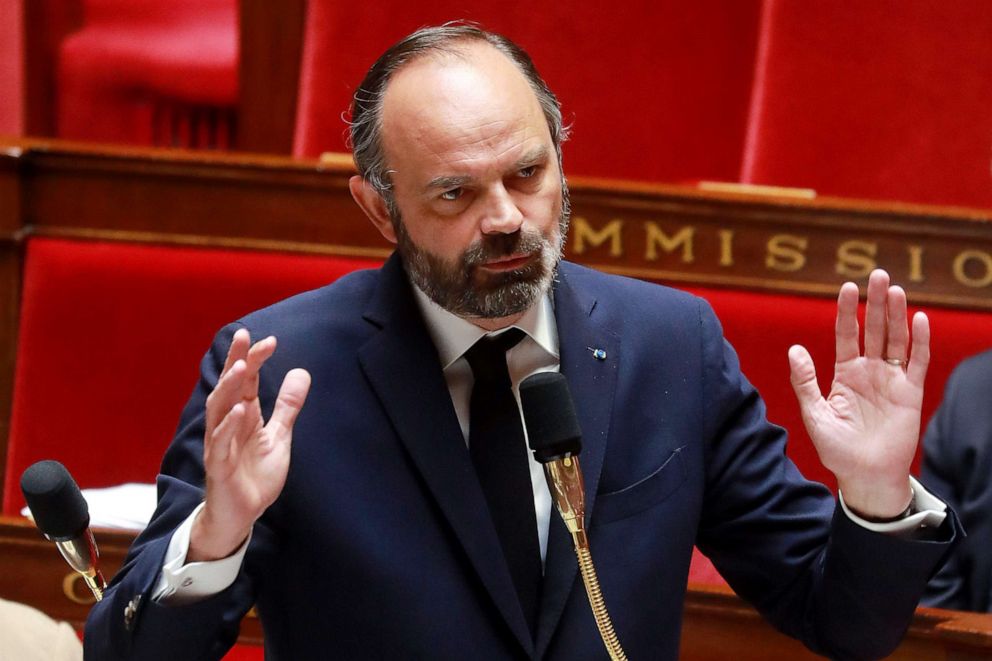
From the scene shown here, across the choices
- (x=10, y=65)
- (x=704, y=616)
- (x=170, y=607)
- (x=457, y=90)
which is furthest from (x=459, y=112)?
(x=10, y=65)

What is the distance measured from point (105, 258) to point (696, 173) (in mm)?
563

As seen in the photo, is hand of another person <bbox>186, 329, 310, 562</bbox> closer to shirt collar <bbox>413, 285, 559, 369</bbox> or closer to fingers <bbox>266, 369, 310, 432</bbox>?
fingers <bbox>266, 369, 310, 432</bbox>

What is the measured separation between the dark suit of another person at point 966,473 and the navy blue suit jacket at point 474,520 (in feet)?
1.17

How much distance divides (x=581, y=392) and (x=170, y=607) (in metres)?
0.20

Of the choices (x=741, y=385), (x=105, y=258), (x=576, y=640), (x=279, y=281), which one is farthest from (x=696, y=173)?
(x=576, y=640)

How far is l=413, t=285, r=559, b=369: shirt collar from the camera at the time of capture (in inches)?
24.8

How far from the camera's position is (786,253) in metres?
1.11

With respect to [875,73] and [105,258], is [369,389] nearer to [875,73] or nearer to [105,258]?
[105,258]

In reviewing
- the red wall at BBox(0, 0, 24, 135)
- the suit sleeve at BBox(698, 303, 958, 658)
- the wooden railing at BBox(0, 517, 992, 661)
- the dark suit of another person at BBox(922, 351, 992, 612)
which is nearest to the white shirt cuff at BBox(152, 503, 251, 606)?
the suit sleeve at BBox(698, 303, 958, 658)

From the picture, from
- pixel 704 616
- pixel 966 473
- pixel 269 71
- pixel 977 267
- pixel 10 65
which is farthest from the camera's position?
pixel 10 65

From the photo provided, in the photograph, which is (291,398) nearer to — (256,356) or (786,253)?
(256,356)

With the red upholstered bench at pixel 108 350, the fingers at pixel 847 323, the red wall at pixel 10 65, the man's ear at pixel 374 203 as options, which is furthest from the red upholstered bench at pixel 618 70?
the fingers at pixel 847 323

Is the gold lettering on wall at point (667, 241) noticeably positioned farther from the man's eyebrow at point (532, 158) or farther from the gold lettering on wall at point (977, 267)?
the man's eyebrow at point (532, 158)

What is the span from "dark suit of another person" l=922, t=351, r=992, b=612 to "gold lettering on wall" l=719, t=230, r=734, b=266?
0.19 metres
